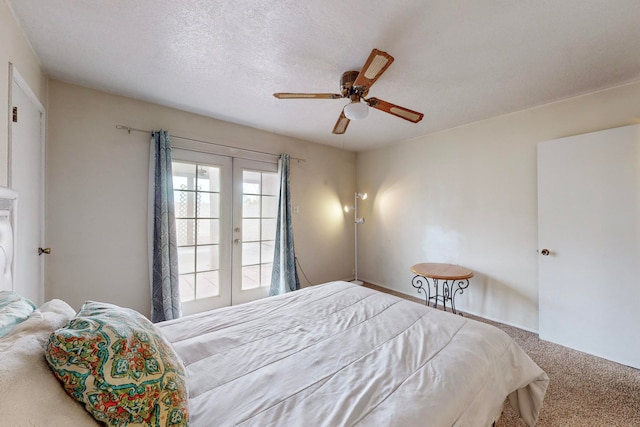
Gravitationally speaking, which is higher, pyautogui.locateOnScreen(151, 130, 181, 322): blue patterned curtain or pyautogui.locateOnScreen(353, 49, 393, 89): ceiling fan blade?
pyautogui.locateOnScreen(353, 49, 393, 89): ceiling fan blade

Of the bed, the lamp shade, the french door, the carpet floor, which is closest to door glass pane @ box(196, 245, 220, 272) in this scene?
the french door

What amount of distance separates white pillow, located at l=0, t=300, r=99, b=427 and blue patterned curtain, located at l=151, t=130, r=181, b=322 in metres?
2.10

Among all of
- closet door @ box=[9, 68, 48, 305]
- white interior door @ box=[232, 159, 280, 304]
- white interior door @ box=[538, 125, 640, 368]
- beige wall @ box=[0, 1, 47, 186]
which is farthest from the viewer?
white interior door @ box=[232, 159, 280, 304]

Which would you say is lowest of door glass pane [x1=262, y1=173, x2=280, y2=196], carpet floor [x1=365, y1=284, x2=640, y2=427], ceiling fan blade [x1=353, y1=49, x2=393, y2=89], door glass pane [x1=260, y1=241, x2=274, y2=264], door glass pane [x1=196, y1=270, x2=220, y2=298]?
carpet floor [x1=365, y1=284, x2=640, y2=427]

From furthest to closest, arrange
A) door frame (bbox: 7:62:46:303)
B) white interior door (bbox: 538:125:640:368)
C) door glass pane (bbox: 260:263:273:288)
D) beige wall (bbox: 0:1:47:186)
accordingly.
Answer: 1. door glass pane (bbox: 260:263:273:288)
2. white interior door (bbox: 538:125:640:368)
3. door frame (bbox: 7:62:46:303)
4. beige wall (bbox: 0:1:47:186)

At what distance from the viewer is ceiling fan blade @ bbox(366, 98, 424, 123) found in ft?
6.40

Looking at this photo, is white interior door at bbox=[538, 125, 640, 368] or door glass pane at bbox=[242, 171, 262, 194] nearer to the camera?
white interior door at bbox=[538, 125, 640, 368]

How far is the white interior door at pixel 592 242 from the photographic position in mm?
2166

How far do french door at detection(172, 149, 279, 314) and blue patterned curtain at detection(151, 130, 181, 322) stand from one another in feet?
0.63

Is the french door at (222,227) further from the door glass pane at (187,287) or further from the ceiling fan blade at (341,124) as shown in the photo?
the ceiling fan blade at (341,124)

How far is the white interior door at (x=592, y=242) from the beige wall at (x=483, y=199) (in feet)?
0.53

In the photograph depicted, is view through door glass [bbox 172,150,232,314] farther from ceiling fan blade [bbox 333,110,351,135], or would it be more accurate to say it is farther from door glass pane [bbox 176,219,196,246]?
ceiling fan blade [bbox 333,110,351,135]

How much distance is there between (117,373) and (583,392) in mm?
2828

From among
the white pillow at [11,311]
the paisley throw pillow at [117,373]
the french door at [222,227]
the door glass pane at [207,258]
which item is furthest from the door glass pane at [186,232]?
the paisley throw pillow at [117,373]
